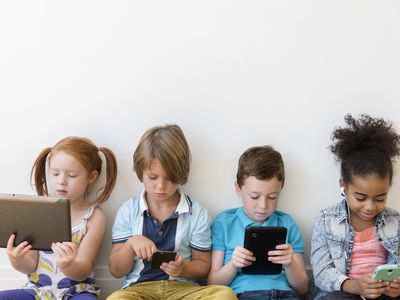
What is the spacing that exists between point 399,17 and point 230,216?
1.01 metres

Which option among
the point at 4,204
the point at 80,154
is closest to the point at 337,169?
the point at 80,154

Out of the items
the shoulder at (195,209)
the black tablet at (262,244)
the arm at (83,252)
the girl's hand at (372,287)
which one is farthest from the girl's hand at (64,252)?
the girl's hand at (372,287)

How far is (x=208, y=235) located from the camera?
2012mm

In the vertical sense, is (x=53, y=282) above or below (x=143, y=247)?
below

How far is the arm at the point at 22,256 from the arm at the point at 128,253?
0.92 ft

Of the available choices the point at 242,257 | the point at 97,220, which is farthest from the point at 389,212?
the point at 97,220

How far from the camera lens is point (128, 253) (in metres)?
1.91

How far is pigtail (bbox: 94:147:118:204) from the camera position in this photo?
2.06m

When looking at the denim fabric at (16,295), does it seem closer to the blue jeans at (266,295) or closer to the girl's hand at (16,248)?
the girl's hand at (16,248)

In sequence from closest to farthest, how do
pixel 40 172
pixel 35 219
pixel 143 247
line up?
pixel 35 219 → pixel 143 247 → pixel 40 172

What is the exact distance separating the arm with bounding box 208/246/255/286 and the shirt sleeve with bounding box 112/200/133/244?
33 centimetres

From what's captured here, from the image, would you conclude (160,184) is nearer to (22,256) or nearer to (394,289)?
(22,256)

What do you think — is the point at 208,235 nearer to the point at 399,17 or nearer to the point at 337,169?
the point at 337,169

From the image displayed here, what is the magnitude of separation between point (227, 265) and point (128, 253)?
36cm
